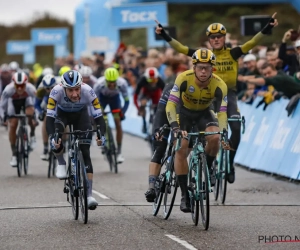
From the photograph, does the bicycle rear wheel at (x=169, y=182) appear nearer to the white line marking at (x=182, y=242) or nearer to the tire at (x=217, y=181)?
the white line marking at (x=182, y=242)

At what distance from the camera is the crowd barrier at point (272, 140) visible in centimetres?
1568

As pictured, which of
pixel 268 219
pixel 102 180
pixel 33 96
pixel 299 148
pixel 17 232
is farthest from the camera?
pixel 33 96

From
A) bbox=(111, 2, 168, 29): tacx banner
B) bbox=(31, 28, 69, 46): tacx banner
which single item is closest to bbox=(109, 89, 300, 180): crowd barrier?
bbox=(111, 2, 168, 29): tacx banner

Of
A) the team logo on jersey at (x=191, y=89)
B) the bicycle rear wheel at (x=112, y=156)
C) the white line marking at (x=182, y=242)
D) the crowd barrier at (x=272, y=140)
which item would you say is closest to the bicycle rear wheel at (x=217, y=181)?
the crowd barrier at (x=272, y=140)

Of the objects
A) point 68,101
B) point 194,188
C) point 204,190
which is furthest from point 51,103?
point 204,190

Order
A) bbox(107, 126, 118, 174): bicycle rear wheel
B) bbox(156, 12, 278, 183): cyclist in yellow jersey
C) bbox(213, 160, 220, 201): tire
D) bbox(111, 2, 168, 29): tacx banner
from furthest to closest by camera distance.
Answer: bbox(111, 2, 168, 29): tacx banner
bbox(107, 126, 118, 174): bicycle rear wheel
bbox(156, 12, 278, 183): cyclist in yellow jersey
bbox(213, 160, 220, 201): tire

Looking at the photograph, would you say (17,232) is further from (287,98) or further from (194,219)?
(287,98)

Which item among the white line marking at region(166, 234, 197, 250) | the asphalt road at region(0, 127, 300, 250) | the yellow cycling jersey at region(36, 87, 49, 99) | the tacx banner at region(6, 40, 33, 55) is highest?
the tacx banner at region(6, 40, 33, 55)

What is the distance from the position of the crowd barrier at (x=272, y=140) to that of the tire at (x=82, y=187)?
16.0ft

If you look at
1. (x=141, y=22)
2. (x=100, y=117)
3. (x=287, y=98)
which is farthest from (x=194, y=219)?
(x=141, y=22)

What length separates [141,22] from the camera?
102 ft

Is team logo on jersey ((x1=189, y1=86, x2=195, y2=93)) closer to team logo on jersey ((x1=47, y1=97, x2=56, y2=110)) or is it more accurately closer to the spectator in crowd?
team logo on jersey ((x1=47, y1=97, x2=56, y2=110))

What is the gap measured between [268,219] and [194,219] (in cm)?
97

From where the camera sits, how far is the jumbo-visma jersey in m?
11.7
